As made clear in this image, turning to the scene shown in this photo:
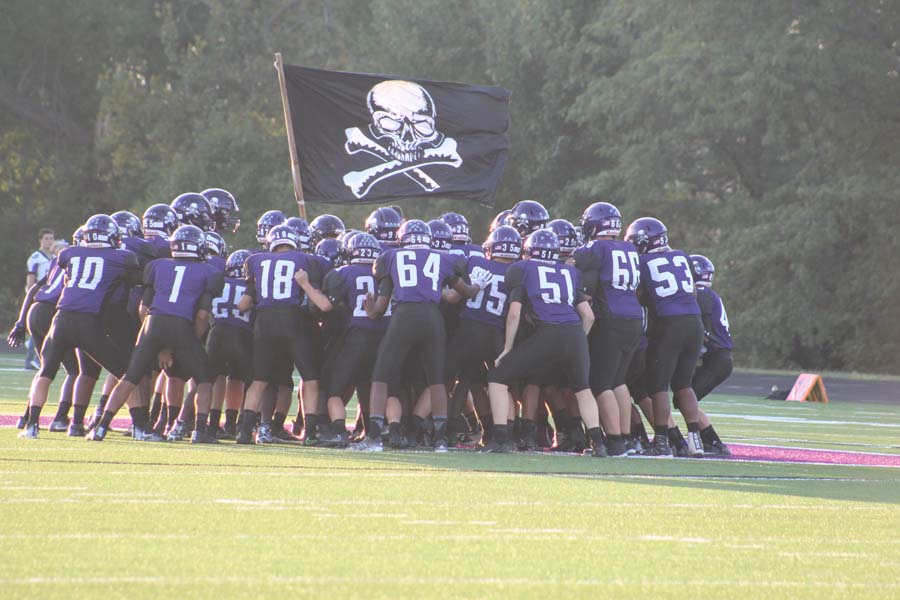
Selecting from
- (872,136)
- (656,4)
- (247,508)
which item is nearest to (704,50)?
(656,4)

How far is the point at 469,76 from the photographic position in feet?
131

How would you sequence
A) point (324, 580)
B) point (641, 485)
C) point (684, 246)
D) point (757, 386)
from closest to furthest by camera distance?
point (324, 580)
point (641, 485)
point (757, 386)
point (684, 246)

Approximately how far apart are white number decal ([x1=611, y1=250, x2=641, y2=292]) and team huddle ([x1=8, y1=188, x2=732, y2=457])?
18mm

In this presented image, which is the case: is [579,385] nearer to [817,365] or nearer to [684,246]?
[817,365]

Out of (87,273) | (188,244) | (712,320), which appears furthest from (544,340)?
(87,273)

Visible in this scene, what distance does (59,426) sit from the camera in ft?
39.8

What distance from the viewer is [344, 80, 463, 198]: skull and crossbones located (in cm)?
1458

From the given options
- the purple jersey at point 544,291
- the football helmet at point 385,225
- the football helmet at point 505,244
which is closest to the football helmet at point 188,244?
the football helmet at point 385,225

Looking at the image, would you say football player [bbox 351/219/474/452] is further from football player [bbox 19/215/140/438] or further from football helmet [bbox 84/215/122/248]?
football helmet [bbox 84/215/122/248]

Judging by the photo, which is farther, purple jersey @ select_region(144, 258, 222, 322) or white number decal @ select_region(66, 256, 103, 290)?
white number decal @ select_region(66, 256, 103, 290)

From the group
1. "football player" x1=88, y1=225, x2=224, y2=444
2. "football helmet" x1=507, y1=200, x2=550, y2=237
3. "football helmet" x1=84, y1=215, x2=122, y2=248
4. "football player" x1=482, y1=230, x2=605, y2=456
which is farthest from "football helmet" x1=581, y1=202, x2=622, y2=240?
"football helmet" x1=84, y1=215, x2=122, y2=248

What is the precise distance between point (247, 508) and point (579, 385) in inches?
165

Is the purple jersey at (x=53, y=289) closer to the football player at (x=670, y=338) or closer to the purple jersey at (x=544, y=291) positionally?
the purple jersey at (x=544, y=291)

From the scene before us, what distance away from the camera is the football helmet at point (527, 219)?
12367 millimetres
